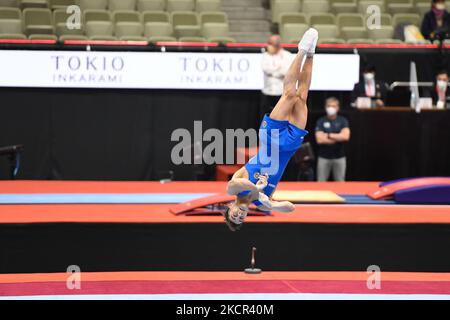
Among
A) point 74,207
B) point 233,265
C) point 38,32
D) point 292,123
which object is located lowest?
point 233,265

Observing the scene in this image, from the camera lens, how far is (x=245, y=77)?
11.3 meters

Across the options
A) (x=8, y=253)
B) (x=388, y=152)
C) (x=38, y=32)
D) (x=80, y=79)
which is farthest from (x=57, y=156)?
(x=388, y=152)

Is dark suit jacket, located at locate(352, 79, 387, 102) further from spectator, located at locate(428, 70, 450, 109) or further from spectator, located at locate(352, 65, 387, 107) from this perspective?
spectator, located at locate(428, 70, 450, 109)

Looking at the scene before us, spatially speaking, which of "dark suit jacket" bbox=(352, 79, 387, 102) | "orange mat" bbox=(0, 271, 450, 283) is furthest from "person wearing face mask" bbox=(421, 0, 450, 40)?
"orange mat" bbox=(0, 271, 450, 283)

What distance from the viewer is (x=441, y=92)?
11508 mm

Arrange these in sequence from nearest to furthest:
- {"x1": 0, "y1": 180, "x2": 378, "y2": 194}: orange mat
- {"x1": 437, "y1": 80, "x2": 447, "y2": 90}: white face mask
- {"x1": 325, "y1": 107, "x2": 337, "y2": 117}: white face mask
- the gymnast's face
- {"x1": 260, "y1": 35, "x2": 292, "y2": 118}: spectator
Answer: the gymnast's face, {"x1": 0, "y1": 180, "x2": 378, "y2": 194}: orange mat, {"x1": 260, "y1": 35, "x2": 292, "y2": 118}: spectator, {"x1": 325, "y1": 107, "x2": 337, "y2": 117}: white face mask, {"x1": 437, "y1": 80, "x2": 447, "y2": 90}: white face mask

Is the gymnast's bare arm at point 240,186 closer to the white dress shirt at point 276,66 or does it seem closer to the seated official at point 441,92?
the white dress shirt at point 276,66

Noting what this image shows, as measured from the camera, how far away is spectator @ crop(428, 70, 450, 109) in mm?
11430

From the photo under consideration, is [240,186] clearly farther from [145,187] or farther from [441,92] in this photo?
[441,92]

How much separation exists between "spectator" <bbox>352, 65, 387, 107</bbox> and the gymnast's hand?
17.0 feet

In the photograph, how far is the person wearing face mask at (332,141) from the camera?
35.0ft

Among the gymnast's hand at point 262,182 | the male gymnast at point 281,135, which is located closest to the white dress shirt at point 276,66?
the male gymnast at point 281,135

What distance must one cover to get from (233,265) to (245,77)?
14.1 feet

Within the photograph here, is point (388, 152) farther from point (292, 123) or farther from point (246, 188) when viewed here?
point (246, 188)
